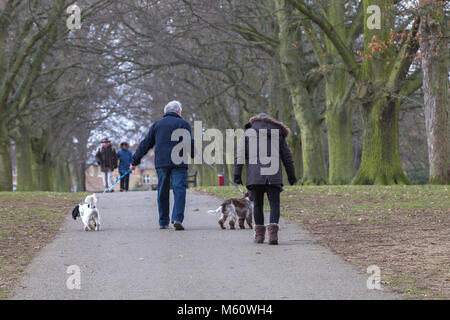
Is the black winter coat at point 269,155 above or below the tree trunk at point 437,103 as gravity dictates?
below

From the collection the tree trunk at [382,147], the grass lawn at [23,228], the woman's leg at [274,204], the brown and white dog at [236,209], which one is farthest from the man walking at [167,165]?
the tree trunk at [382,147]

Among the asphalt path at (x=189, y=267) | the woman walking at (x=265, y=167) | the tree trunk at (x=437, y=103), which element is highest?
the tree trunk at (x=437, y=103)

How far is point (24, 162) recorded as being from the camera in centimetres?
3089

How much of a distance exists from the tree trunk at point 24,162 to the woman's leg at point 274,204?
888 inches

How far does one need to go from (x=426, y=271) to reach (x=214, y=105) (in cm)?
3105

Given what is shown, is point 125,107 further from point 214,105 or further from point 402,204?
point 402,204

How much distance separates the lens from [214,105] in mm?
37812

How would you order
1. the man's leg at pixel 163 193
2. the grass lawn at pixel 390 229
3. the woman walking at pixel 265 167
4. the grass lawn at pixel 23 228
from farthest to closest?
the man's leg at pixel 163 193 < the woman walking at pixel 265 167 < the grass lawn at pixel 23 228 < the grass lawn at pixel 390 229

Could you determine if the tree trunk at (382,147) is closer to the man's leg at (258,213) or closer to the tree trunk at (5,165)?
the man's leg at (258,213)

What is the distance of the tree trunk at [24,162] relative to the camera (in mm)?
30172

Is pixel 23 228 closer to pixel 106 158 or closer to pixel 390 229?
pixel 390 229

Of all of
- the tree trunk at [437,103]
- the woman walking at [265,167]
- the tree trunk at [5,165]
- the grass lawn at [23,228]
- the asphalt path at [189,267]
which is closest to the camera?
the asphalt path at [189,267]

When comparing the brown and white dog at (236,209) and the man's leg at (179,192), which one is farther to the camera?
the man's leg at (179,192)
